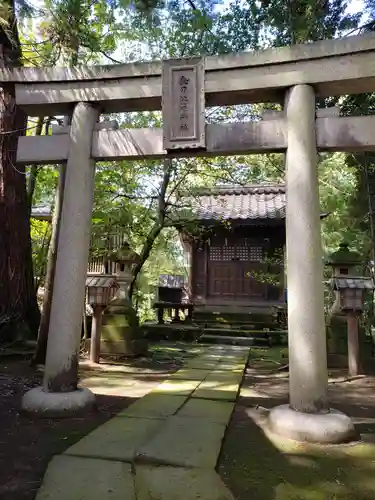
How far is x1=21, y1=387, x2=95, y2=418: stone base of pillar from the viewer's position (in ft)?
13.1

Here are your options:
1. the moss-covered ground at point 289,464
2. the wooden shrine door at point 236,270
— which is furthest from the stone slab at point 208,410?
the wooden shrine door at point 236,270

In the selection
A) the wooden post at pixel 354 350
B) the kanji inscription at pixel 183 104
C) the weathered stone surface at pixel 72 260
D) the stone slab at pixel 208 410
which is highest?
the kanji inscription at pixel 183 104

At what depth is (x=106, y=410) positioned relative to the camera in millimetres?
4367

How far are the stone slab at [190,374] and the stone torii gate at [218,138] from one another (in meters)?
2.41

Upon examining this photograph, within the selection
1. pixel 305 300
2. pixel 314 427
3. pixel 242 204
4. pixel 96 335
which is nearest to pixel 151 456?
pixel 314 427

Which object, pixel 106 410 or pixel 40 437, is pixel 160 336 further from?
pixel 40 437

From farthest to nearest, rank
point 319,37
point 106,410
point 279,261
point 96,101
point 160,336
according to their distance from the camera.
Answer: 1. point 279,261
2. point 160,336
3. point 319,37
4. point 96,101
5. point 106,410

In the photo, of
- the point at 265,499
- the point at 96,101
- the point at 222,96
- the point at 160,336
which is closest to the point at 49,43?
the point at 96,101

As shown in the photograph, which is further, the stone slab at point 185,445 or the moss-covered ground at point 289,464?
the stone slab at point 185,445

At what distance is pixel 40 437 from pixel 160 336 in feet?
31.6

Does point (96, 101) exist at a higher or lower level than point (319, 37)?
lower

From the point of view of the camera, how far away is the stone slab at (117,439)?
299 cm

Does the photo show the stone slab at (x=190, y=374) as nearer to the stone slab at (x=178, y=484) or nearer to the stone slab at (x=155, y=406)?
the stone slab at (x=155, y=406)

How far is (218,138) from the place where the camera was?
14.8 ft
